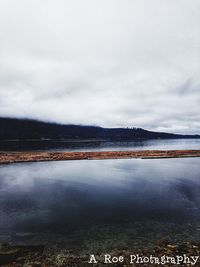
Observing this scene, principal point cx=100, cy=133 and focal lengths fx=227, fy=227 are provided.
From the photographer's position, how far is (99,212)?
1489 centimetres

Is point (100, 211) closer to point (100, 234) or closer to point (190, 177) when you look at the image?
point (100, 234)

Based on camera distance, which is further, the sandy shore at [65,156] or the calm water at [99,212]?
the sandy shore at [65,156]

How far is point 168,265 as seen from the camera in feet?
27.7

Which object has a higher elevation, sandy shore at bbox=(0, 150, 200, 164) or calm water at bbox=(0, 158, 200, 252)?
sandy shore at bbox=(0, 150, 200, 164)

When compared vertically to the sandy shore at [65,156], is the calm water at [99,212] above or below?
below

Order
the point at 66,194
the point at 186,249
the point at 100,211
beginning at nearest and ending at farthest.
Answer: the point at 186,249, the point at 100,211, the point at 66,194

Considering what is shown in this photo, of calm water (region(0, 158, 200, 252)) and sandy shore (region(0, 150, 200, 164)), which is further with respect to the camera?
sandy shore (region(0, 150, 200, 164))

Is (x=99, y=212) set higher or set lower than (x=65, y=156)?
lower

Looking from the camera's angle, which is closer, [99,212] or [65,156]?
[99,212]

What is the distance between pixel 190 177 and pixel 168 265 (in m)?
21.7

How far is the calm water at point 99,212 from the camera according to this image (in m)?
11.0

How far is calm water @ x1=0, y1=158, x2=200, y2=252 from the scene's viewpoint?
11.0 m

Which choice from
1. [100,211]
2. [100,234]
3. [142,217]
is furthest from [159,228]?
[100,211]

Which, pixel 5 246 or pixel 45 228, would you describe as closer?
pixel 5 246
